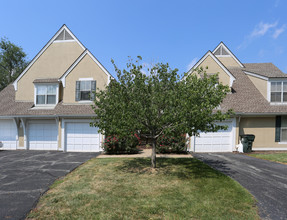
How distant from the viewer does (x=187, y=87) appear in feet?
19.7

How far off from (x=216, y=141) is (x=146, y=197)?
31.2 feet

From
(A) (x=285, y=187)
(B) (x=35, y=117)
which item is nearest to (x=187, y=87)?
(A) (x=285, y=187)

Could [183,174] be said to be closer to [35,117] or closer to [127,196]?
[127,196]

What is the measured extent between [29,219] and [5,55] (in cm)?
3604

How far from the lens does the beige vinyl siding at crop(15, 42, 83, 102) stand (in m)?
14.2

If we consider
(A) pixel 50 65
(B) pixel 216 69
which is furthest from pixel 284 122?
(A) pixel 50 65

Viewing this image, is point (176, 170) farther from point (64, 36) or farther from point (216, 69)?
point (64, 36)

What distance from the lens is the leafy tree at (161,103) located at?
558 cm

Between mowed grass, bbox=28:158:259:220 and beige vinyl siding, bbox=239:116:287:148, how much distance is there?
24.9ft

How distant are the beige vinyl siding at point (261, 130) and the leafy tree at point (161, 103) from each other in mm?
8006

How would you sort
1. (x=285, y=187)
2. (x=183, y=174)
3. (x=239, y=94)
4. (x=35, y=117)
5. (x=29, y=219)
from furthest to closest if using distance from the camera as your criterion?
(x=239, y=94)
(x=35, y=117)
(x=183, y=174)
(x=285, y=187)
(x=29, y=219)

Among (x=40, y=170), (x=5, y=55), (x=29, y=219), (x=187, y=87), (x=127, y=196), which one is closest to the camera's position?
(x=29, y=219)

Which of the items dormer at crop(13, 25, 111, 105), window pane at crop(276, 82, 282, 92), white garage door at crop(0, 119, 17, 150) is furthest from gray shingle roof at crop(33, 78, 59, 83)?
window pane at crop(276, 82, 282, 92)

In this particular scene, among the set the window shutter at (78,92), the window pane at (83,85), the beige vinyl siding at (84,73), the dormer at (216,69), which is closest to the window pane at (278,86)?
the dormer at (216,69)
